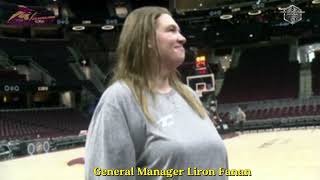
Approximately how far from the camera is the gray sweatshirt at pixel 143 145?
2.14m

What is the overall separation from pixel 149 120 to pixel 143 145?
0.11 metres

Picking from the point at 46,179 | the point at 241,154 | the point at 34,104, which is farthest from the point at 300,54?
the point at 46,179

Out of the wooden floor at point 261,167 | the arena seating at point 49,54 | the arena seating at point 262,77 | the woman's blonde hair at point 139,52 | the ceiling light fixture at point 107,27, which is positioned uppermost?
the woman's blonde hair at point 139,52

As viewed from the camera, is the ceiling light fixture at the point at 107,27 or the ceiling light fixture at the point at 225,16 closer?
the ceiling light fixture at the point at 225,16

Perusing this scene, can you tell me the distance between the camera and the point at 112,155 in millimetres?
2141

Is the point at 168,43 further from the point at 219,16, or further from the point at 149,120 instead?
the point at 219,16

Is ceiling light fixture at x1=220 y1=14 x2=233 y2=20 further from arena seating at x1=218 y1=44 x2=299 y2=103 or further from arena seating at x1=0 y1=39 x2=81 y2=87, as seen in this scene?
arena seating at x1=0 y1=39 x2=81 y2=87

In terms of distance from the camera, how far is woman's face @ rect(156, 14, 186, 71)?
7.79ft

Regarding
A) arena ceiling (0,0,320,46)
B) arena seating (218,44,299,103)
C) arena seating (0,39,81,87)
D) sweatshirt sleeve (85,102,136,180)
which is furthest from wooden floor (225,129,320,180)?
arena seating (0,39,81,87)

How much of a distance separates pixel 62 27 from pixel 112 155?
4272 cm

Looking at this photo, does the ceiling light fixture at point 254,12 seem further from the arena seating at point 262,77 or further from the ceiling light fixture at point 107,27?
the ceiling light fixture at point 107,27

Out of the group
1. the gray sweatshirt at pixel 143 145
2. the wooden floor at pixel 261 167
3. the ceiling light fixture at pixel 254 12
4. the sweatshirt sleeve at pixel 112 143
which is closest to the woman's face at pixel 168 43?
the gray sweatshirt at pixel 143 145

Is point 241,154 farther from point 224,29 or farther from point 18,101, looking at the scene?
point 224,29

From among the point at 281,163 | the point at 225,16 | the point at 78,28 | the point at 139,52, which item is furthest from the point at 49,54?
the point at 139,52
